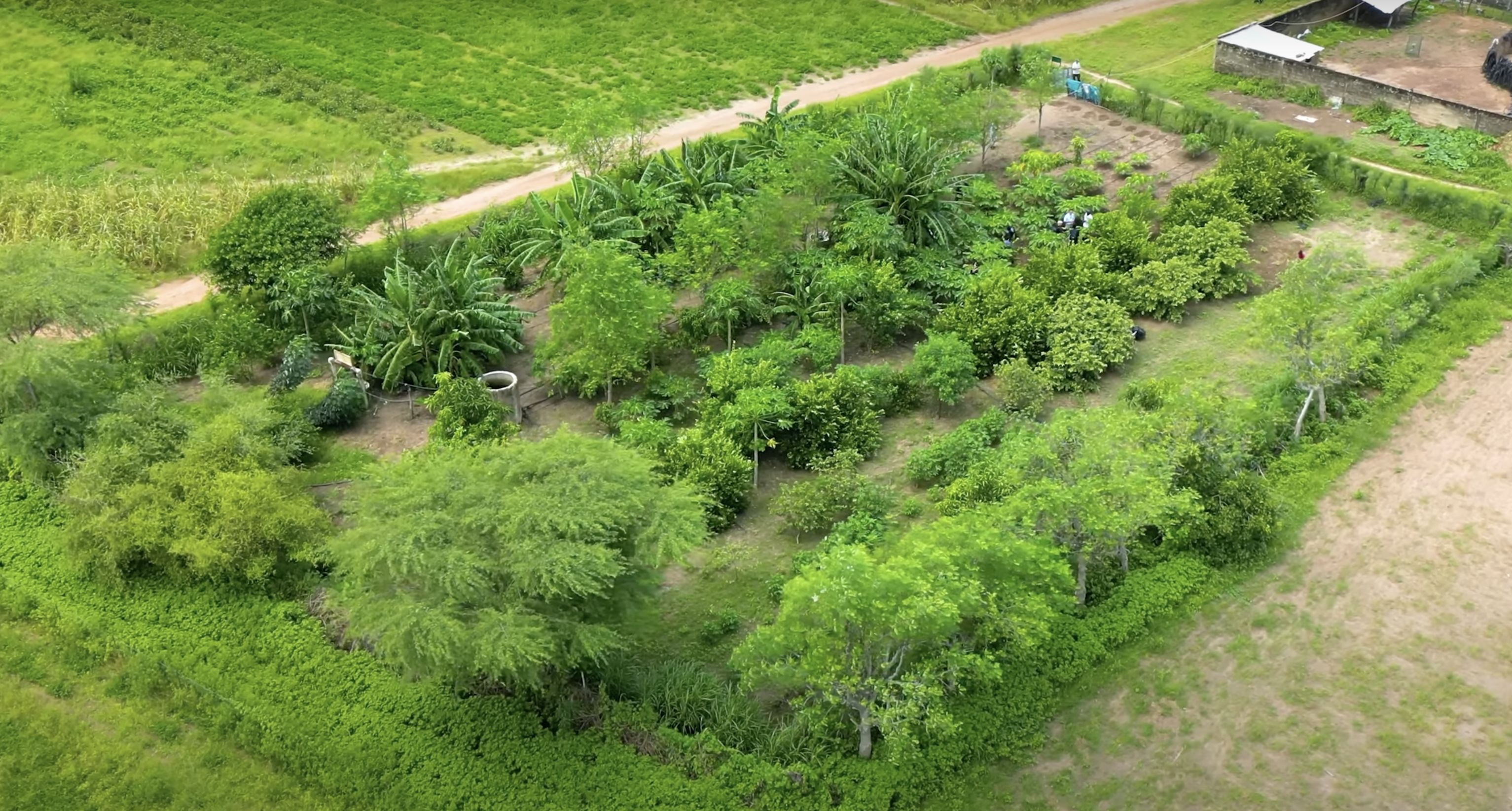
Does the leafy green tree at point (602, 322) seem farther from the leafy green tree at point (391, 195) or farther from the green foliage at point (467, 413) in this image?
the leafy green tree at point (391, 195)

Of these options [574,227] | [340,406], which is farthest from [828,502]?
[574,227]

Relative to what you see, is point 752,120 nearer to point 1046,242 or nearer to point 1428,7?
point 1046,242

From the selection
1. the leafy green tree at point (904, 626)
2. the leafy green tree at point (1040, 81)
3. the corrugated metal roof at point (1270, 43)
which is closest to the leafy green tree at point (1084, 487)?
the leafy green tree at point (904, 626)

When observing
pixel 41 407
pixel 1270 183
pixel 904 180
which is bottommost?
pixel 1270 183

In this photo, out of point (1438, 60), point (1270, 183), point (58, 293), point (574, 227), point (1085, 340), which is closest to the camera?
point (58, 293)

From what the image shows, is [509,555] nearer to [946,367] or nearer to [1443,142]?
[946,367]

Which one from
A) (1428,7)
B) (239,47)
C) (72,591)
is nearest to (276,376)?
(72,591)
